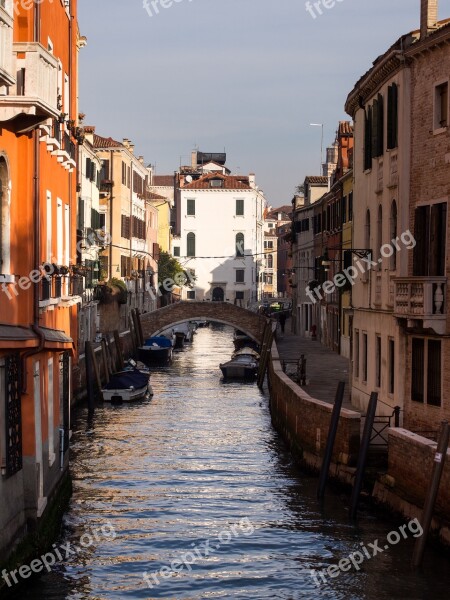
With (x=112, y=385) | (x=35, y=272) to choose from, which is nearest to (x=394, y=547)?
(x=35, y=272)

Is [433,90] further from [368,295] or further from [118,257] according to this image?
[118,257]

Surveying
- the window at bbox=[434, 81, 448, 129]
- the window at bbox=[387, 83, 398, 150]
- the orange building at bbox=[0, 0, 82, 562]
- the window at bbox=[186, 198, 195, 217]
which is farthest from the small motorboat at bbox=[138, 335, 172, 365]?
the orange building at bbox=[0, 0, 82, 562]

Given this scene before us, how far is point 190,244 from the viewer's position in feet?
304

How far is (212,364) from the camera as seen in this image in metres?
56.0

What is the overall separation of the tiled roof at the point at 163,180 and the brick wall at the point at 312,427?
88.8m

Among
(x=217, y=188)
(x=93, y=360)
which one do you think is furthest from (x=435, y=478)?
(x=217, y=188)

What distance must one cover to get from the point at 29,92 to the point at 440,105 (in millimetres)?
9089

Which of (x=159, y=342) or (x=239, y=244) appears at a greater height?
(x=239, y=244)

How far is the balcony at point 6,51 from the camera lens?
1135 centimetres

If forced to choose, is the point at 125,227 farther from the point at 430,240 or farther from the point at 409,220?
the point at 430,240

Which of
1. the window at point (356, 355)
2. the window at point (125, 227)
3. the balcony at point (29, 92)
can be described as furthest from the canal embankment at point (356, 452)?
the window at point (125, 227)

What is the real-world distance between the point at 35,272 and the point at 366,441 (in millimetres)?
5972

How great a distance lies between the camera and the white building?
9125 centimetres

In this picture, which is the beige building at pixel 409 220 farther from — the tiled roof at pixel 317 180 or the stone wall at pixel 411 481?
the tiled roof at pixel 317 180
